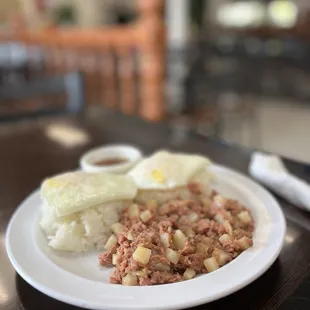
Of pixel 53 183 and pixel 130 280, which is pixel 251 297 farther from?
pixel 53 183

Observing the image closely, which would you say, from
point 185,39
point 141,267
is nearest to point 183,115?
point 141,267

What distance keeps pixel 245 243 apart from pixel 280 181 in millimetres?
293

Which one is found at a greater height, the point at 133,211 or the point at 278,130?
the point at 133,211

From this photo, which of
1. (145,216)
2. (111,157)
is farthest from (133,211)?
(111,157)

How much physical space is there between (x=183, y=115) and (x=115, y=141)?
159 centimetres

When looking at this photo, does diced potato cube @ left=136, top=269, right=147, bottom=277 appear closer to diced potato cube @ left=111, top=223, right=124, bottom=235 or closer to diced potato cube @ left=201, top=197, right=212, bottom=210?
diced potato cube @ left=111, top=223, right=124, bottom=235

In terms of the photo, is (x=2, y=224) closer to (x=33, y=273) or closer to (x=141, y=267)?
(x=33, y=273)

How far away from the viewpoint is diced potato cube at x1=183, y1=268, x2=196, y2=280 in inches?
25.2

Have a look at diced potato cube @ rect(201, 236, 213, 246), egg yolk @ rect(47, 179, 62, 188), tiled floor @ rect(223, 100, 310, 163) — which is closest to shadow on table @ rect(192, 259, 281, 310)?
diced potato cube @ rect(201, 236, 213, 246)

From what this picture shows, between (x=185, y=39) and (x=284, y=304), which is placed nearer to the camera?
(x=284, y=304)

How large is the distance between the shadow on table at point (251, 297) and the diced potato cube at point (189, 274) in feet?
0.17

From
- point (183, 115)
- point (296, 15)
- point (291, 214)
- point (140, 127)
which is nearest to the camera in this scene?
point (291, 214)

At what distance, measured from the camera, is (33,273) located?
644 millimetres

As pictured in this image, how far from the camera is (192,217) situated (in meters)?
0.78
